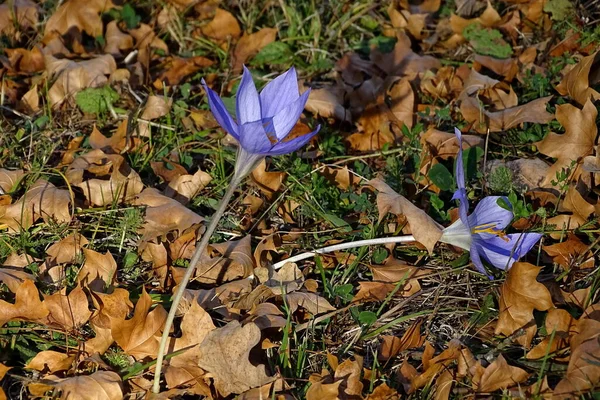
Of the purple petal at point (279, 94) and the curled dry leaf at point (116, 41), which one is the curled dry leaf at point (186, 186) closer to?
the purple petal at point (279, 94)

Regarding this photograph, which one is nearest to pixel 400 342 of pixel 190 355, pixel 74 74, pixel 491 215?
pixel 491 215

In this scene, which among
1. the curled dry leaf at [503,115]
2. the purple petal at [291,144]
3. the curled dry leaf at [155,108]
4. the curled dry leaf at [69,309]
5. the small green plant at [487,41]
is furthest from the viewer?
the small green plant at [487,41]

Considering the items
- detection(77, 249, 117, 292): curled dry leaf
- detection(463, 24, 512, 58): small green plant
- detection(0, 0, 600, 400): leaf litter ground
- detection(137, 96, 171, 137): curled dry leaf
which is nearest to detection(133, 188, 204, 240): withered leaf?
detection(0, 0, 600, 400): leaf litter ground

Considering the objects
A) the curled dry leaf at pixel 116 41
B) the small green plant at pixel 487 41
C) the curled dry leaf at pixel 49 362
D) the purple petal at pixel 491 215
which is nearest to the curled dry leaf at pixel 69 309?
the curled dry leaf at pixel 49 362

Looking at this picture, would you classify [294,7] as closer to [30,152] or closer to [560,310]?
[30,152]

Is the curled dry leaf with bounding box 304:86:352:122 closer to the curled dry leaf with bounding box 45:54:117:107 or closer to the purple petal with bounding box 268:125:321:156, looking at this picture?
the curled dry leaf with bounding box 45:54:117:107

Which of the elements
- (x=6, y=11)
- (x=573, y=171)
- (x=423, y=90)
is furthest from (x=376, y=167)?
(x=6, y=11)

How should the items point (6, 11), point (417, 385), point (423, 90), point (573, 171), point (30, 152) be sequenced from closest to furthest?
point (417, 385)
point (573, 171)
point (30, 152)
point (423, 90)
point (6, 11)
